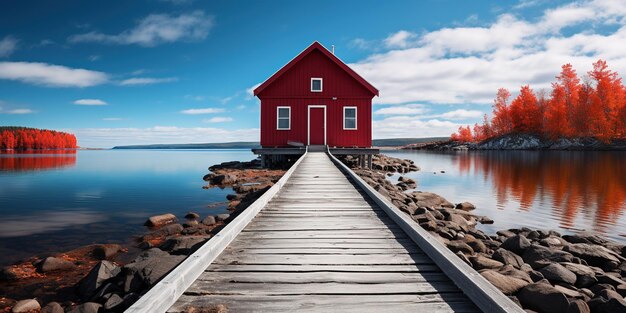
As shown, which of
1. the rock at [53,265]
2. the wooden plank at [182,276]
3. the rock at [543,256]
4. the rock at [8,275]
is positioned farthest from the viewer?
the rock at [53,265]

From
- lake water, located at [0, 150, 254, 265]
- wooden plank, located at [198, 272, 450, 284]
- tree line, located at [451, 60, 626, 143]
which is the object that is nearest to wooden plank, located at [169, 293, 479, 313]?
wooden plank, located at [198, 272, 450, 284]

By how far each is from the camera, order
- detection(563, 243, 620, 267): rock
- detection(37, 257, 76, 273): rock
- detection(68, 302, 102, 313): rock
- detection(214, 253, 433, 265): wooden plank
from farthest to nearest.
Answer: detection(563, 243, 620, 267): rock
detection(37, 257, 76, 273): rock
detection(68, 302, 102, 313): rock
detection(214, 253, 433, 265): wooden plank

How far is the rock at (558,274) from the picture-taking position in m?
5.04

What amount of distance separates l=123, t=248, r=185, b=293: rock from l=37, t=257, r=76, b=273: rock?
8.68ft

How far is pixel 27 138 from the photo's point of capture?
138000 millimetres

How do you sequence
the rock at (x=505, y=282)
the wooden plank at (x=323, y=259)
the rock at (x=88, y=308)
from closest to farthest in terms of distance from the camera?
the wooden plank at (x=323, y=259) → the rock at (x=88, y=308) → the rock at (x=505, y=282)

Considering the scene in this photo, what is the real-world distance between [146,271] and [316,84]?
18044 millimetres

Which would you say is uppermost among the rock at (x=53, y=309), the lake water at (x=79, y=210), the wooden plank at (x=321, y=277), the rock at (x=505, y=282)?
the wooden plank at (x=321, y=277)

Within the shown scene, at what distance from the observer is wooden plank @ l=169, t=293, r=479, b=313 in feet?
9.29

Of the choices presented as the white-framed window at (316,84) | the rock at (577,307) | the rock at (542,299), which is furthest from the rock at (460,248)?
the white-framed window at (316,84)

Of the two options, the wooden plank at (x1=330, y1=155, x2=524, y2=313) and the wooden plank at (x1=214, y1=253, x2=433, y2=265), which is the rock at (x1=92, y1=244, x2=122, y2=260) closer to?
the wooden plank at (x1=214, y1=253, x2=433, y2=265)

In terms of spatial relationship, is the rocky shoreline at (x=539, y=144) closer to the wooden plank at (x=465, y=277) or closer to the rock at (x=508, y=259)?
the rock at (x=508, y=259)

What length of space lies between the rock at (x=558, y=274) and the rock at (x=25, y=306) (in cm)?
706

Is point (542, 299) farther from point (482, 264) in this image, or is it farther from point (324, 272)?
point (324, 272)
